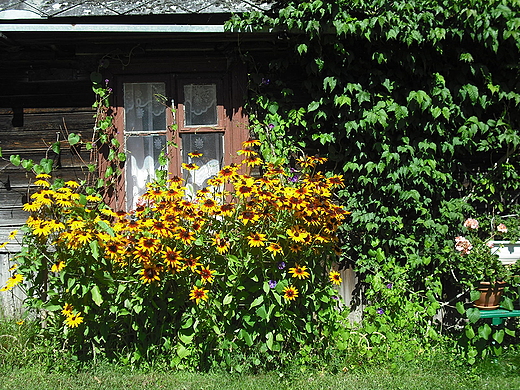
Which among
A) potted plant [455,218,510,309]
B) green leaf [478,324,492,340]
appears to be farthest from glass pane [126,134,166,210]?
green leaf [478,324,492,340]

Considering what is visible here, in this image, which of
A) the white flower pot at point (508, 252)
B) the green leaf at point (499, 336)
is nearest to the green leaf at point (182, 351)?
the green leaf at point (499, 336)

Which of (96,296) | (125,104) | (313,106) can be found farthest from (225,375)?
(125,104)

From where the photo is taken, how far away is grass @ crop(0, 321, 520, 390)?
3.95m

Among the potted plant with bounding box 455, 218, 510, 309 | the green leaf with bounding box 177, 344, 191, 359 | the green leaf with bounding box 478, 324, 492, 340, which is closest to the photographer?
the green leaf with bounding box 177, 344, 191, 359

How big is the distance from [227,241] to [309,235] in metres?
0.64

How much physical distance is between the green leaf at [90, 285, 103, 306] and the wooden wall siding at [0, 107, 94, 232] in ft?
5.14

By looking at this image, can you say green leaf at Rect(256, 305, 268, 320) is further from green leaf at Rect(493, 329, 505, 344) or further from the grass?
green leaf at Rect(493, 329, 505, 344)

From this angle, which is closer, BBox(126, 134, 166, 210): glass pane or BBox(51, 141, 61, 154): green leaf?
BBox(51, 141, 61, 154): green leaf

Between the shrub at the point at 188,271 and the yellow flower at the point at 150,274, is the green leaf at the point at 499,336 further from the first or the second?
the yellow flower at the point at 150,274

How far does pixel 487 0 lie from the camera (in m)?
4.46

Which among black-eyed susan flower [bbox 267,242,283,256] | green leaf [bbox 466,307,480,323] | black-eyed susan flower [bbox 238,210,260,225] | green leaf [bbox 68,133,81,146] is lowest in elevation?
green leaf [bbox 466,307,480,323]

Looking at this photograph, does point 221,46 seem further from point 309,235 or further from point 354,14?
point 309,235

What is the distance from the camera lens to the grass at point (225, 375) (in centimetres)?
395

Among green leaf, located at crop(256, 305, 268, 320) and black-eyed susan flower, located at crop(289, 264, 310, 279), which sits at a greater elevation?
black-eyed susan flower, located at crop(289, 264, 310, 279)
